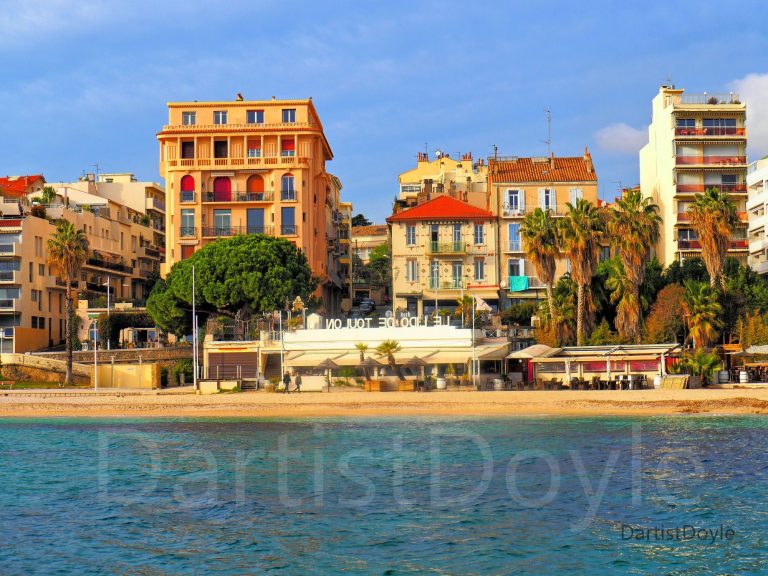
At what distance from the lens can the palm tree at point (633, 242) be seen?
61.7 metres

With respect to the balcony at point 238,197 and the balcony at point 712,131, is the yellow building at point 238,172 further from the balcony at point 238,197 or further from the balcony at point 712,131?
the balcony at point 712,131

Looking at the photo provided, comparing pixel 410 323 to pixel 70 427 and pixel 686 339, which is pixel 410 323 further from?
pixel 70 427

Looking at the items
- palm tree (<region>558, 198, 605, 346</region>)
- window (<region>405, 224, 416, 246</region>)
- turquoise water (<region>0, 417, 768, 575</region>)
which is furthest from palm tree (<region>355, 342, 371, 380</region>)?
window (<region>405, 224, 416, 246</region>)

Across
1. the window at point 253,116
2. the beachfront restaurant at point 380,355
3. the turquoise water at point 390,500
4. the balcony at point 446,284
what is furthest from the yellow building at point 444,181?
the turquoise water at point 390,500

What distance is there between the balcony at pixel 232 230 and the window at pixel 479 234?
56.1ft

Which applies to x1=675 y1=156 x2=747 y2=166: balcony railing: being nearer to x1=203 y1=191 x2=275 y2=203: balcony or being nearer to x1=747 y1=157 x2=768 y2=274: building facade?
x1=747 y1=157 x2=768 y2=274: building facade

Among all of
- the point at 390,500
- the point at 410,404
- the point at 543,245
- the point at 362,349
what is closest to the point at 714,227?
the point at 543,245

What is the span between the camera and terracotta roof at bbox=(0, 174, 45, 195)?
319 feet

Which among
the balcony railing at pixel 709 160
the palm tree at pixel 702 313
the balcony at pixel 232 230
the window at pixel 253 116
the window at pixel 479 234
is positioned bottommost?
the palm tree at pixel 702 313

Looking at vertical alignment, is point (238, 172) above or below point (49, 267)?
above

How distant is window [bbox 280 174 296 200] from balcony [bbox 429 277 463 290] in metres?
14.3

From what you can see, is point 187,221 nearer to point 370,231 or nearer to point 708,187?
point 708,187

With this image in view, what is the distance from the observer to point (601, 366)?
57094mm

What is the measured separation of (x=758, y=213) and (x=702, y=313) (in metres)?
29.1
